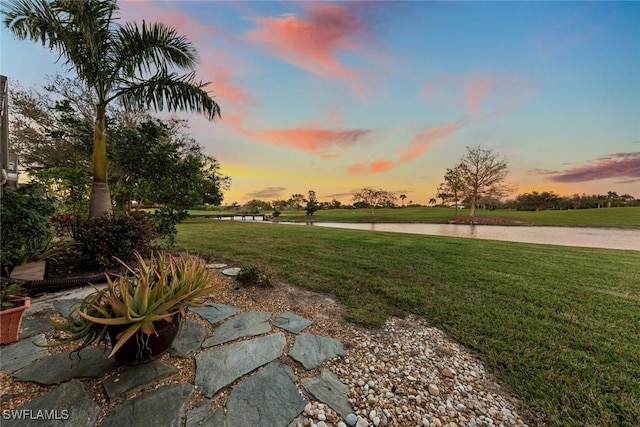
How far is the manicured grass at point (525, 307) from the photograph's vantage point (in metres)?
1.46

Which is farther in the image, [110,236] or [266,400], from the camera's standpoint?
[110,236]

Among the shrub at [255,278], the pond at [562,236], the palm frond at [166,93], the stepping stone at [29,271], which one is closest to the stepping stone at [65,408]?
the shrub at [255,278]

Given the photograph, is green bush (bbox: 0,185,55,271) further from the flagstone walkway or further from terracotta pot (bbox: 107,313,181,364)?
terracotta pot (bbox: 107,313,181,364)

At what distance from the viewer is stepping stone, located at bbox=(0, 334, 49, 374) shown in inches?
59.4

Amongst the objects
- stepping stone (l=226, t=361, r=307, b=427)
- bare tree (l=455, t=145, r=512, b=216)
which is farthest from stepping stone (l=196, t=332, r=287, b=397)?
bare tree (l=455, t=145, r=512, b=216)

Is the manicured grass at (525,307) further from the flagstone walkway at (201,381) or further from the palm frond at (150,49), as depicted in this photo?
the palm frond at (150,49)

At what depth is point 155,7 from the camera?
4.61 m

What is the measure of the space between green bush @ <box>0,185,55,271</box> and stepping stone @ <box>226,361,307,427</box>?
10.2 ft

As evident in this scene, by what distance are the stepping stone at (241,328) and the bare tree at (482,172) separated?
26.5m

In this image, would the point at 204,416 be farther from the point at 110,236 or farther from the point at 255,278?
the point at 110,236

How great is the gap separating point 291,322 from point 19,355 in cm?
195

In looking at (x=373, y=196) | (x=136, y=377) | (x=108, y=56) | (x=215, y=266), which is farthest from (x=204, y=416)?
(x=373, y=196)

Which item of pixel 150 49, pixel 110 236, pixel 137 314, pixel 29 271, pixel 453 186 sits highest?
pixel 150 49

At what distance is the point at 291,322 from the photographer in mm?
2256
